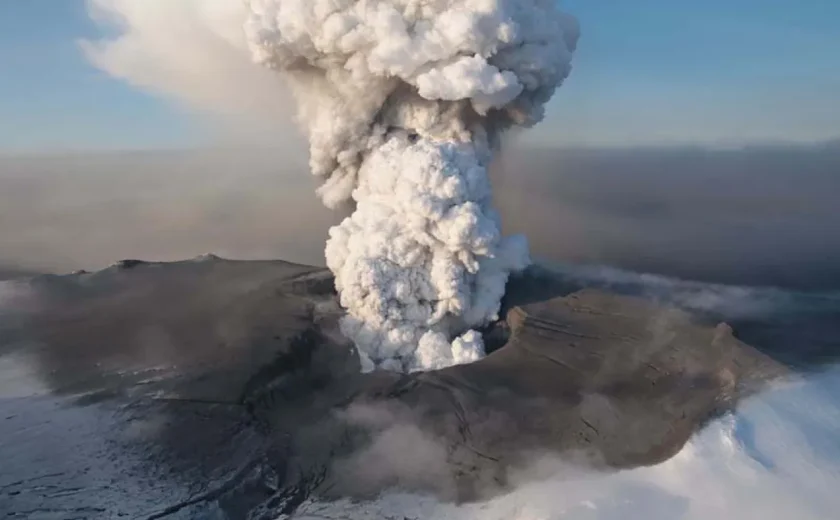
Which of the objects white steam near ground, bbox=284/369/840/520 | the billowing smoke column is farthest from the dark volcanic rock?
the billowing smoke column

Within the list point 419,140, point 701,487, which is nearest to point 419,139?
point 419,140

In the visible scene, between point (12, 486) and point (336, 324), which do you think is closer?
point (12, 486)

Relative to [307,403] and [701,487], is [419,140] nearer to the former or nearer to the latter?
[307,403]

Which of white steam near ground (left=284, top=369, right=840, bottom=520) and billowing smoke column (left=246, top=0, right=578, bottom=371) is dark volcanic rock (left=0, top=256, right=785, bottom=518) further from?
billowing smoke column (left=246, top=0, right=578, bottom=371)

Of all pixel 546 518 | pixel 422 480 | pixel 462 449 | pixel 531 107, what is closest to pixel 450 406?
pixel 462 449

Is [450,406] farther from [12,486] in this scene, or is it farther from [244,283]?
[244,283]

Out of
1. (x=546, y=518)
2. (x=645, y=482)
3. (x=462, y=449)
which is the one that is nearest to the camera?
(x=546, y=518)
